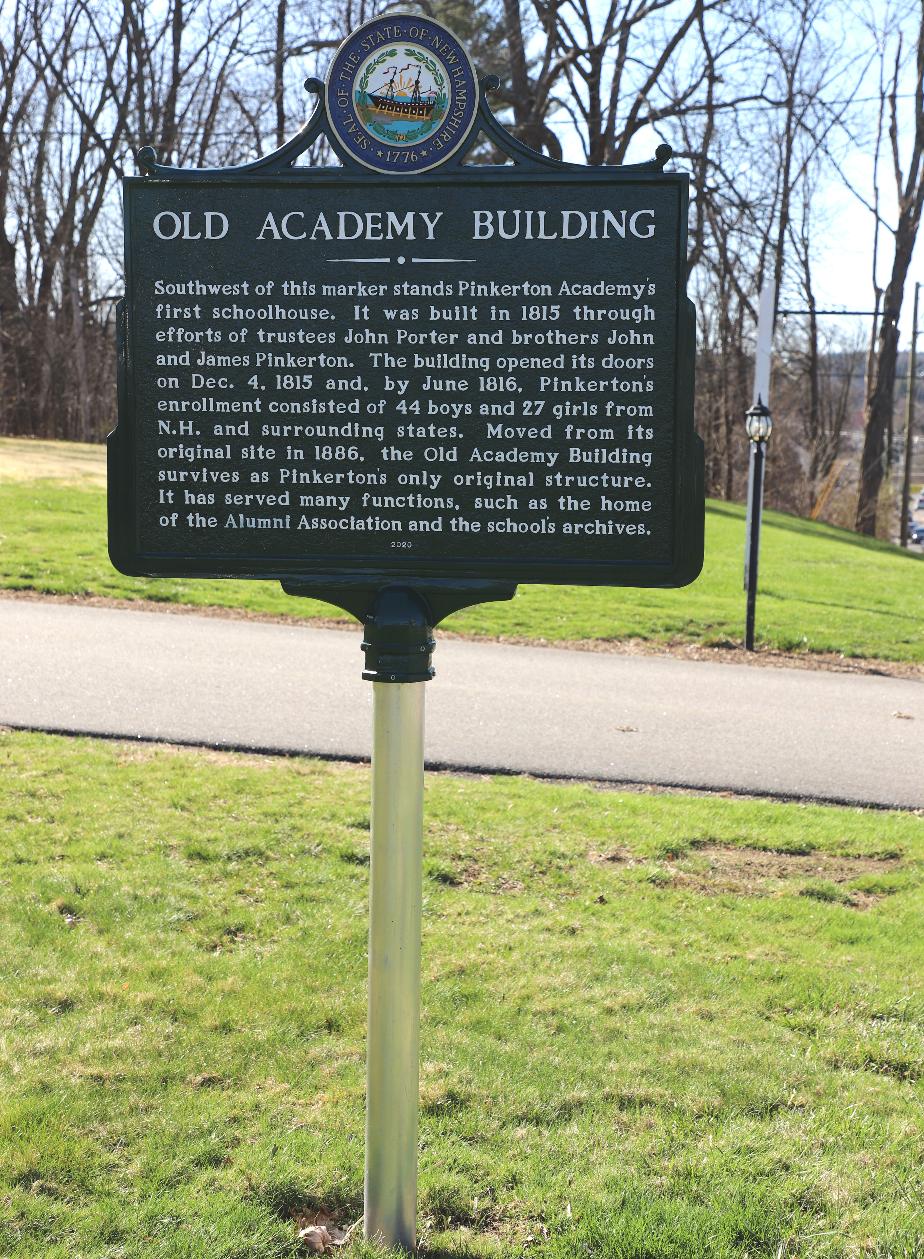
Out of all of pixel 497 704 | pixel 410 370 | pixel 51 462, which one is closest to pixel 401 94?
pixel 410 370


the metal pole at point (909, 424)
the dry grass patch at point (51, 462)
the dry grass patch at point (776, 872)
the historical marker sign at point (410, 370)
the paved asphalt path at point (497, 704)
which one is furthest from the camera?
the metal pole at point (909, 424)

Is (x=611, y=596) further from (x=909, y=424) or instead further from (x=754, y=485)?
(x=909, y=424)

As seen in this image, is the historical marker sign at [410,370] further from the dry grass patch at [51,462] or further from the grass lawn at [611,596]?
the dry grass patch at [51,462]

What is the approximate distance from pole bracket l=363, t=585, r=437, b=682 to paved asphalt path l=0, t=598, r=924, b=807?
14.4 ft

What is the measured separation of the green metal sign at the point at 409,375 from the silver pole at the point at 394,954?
36cm

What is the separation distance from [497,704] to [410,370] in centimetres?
608

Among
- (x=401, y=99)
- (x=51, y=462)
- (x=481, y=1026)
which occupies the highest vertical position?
(x=401, y=99)

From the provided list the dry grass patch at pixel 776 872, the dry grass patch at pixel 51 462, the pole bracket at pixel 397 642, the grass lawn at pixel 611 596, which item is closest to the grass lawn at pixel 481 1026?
the dry grass patch at pixel 776 872

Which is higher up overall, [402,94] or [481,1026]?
[402,94]

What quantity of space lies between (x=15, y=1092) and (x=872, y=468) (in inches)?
1286

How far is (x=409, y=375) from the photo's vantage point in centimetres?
280

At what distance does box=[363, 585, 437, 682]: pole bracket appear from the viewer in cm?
274

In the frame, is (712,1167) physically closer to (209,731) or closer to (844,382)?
(209,731)

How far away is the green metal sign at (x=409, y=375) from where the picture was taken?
2.73 metres
